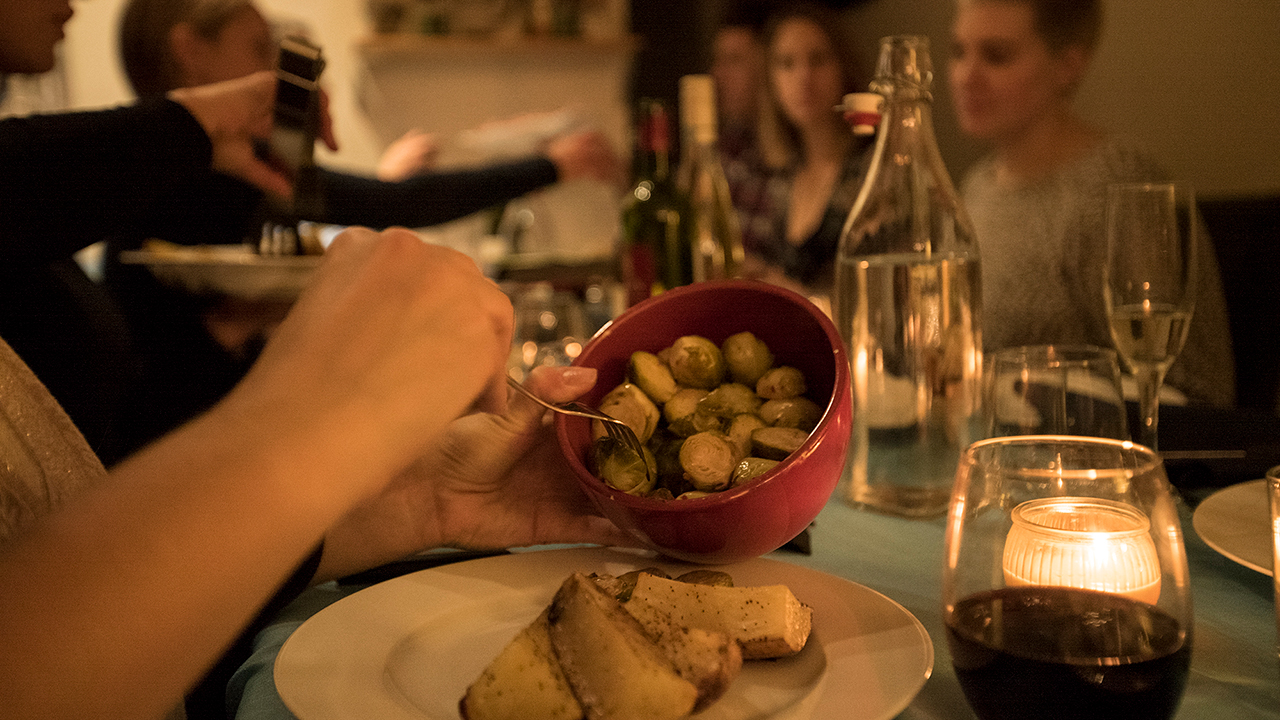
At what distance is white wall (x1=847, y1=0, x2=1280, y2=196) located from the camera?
2.24 m

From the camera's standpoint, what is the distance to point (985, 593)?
37 cm

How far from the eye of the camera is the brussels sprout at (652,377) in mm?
673

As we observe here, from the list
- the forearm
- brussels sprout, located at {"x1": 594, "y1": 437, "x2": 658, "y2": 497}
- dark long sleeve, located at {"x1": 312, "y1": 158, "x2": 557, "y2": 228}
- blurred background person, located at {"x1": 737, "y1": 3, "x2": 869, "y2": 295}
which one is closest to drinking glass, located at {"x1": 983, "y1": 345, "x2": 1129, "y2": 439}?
brussels sprout, located at {"x1": 594, "y1": 437, "x2": 658, "y2": 497}

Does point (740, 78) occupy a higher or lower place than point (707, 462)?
higher

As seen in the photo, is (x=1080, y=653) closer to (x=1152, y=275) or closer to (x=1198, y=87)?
(x=1152, y=275)

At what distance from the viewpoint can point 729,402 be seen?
2.14 ft

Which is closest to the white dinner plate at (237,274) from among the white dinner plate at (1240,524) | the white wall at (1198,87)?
the white dinner plate at (1240,524)

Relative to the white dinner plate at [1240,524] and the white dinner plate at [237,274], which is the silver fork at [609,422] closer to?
the white dinner plate at [1240,524]

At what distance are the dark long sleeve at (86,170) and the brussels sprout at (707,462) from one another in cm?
85

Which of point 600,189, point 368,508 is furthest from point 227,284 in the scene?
point 600,189

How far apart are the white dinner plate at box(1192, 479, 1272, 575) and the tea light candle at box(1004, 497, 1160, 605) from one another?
24 centimetres

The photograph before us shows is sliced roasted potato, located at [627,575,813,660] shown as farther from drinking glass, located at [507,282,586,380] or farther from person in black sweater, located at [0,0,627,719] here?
drinking glass, located at [507,282,586,380]

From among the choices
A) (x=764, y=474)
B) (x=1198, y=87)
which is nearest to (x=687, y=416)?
(x=764, y=474)

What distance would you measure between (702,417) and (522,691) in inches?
11.7
